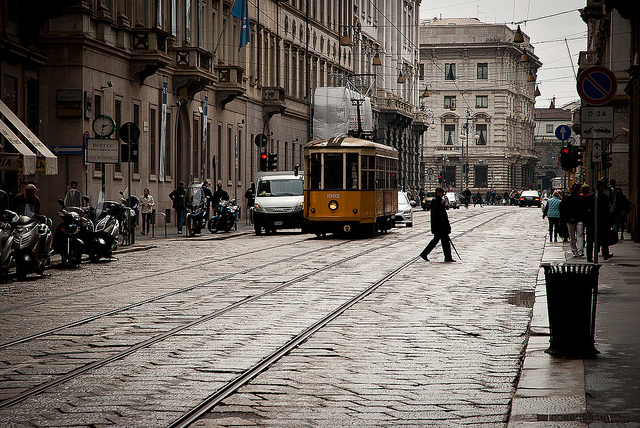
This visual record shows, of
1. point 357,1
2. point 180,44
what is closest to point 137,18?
point 180,44

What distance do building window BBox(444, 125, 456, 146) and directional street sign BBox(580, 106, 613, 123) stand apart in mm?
106533

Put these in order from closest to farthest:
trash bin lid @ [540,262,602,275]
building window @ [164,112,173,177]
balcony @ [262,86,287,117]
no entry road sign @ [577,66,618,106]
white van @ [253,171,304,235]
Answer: trash bin lid @ [540,262,602,275] → no entry road sign @ [577,66,618,106] → white van @ [253,171,304,235] → building window @ [164,112,173,177] → balcony @ [262,86,287,117]

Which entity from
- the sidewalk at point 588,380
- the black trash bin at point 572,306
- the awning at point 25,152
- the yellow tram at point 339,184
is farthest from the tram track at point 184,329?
the yellow tram at point 339,184

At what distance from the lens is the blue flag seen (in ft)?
148

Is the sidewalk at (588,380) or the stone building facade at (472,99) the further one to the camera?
the stone building facade at (472,99)

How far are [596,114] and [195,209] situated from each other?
20765 mm

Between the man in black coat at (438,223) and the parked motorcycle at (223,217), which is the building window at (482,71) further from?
the man in black coat at (438,223)

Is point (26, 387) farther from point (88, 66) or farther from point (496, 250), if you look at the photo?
point (88, 66)

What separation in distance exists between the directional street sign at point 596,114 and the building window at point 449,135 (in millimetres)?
106533

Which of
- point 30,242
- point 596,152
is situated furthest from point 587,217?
point 30,242

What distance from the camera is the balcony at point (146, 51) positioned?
114 feet

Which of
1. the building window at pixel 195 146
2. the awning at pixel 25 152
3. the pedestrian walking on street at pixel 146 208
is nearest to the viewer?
the awning at pixel 25 152

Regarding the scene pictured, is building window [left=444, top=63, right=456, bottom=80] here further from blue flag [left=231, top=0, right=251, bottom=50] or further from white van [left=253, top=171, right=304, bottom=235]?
white van [left=253, top=171, right=304, bottom=235]

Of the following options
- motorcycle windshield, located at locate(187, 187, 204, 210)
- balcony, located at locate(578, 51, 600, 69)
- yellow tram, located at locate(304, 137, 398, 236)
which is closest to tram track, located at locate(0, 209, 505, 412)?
yellow tram, located at locate(304, 137, 398, 236)
